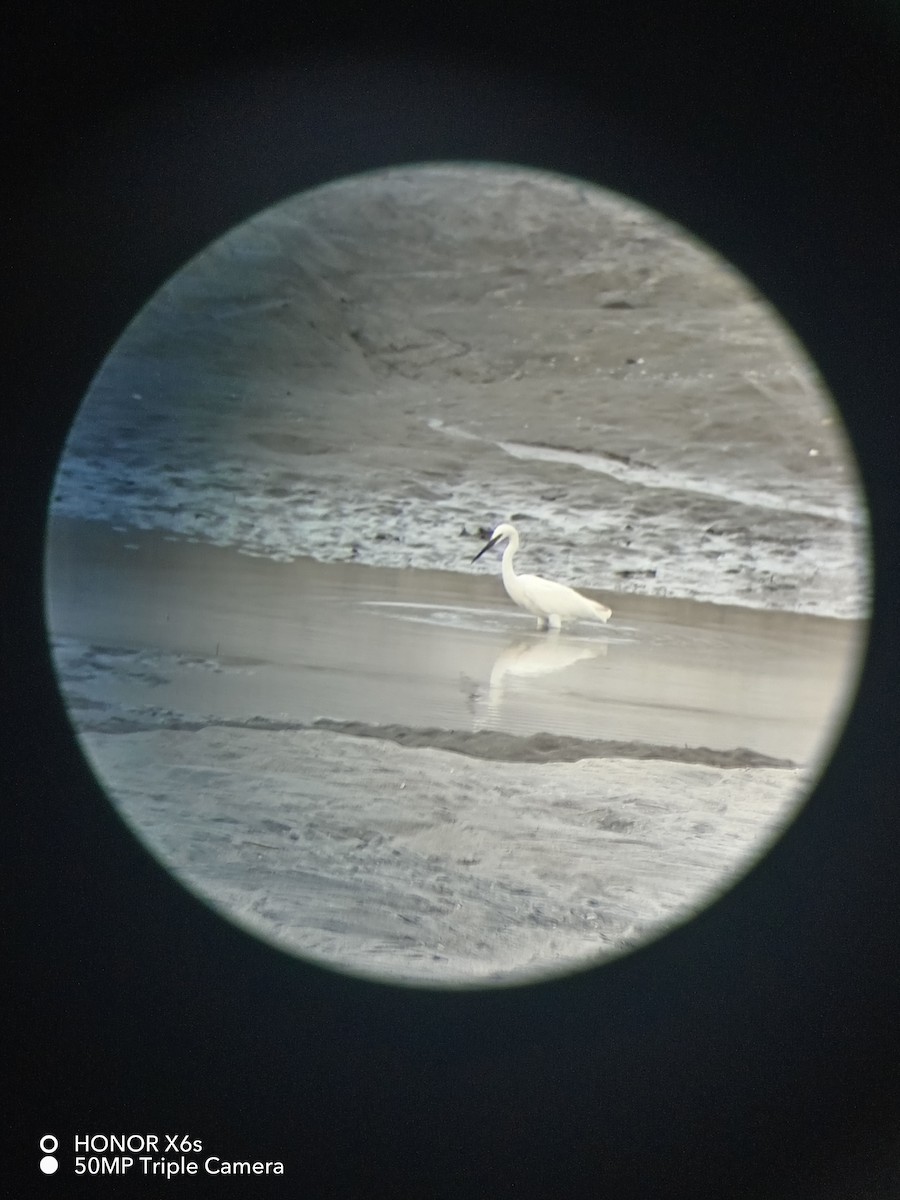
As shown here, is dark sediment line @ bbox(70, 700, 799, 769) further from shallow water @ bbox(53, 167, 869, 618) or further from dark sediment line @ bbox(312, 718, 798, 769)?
shallow water @ bbox(53, 167, 869, 618)

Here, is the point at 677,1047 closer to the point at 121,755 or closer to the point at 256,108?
the point at 121,755

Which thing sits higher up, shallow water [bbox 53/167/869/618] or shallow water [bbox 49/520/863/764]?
shallow water [bbox 53/167/869/618]

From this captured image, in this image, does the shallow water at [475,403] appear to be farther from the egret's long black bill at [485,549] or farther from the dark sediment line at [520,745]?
the dark sediment line at [520,745]

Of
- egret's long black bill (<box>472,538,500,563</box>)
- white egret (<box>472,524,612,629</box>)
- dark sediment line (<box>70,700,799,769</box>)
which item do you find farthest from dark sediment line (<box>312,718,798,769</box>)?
egret's long black bill (<box>472,538,500,563</box>)

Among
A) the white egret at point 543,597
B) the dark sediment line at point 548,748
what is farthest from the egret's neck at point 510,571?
the dark sediment line at point 548,748

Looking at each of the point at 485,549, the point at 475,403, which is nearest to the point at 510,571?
the point at 485,549

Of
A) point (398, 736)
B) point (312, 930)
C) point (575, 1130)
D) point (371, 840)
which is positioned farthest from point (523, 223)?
point (575, 1130)

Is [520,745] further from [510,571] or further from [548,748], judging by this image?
[510,571]

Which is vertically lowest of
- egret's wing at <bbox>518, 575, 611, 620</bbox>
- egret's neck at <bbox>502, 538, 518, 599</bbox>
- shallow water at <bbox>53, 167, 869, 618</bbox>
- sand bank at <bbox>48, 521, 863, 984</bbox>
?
sand bank at <bbox>48, 521, 863, 984</bbox>
